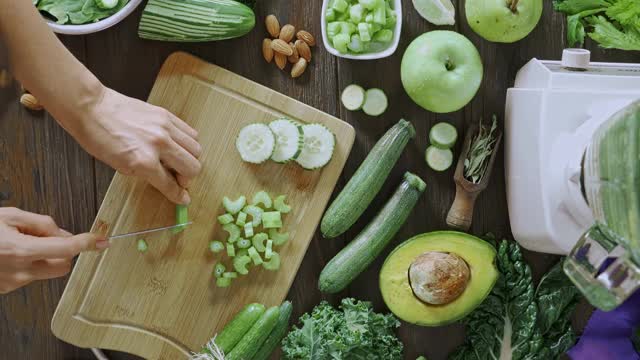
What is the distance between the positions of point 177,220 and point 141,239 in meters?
0.13

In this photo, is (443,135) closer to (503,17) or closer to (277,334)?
(503,17)

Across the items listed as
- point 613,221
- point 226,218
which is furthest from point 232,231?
point 613,221

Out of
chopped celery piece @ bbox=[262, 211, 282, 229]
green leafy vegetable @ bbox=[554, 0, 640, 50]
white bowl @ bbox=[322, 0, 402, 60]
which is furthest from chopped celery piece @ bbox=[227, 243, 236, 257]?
green leafy vegetable @ bbox=[554, 0, 640, 50]

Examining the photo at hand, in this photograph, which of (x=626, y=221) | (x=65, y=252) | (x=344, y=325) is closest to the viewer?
(x=626, y=221)

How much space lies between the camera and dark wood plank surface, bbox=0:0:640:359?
2.12 m

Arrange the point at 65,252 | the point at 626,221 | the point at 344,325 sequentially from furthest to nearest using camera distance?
the point at 344,325 < the point at 65,252 < the point at 626,221

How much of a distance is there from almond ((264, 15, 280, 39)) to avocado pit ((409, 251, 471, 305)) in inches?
32.6

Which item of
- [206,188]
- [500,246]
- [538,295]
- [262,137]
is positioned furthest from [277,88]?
[538,295]

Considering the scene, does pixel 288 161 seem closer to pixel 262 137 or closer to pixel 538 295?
pixel 262 137

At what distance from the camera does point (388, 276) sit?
205 centimetres

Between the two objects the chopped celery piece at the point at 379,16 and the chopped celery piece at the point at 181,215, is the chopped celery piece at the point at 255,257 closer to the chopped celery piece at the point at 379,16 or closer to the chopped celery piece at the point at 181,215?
the chopped celery piece at the point at 181,215

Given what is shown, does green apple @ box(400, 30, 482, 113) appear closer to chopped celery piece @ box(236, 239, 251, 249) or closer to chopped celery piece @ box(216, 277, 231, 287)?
chopped celery piece @ box(236, 239, 251, 249)

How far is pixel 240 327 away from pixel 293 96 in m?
0.74

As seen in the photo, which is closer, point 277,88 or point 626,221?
point 626,221
